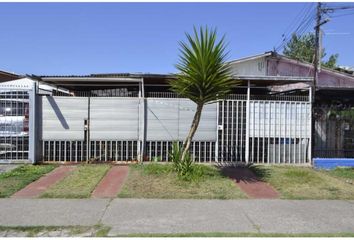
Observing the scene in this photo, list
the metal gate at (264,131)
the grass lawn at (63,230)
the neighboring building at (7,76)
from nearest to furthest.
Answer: the grass lawn at (63,230)
the metal gate at (264,131)
the neighboring building at (7,76)

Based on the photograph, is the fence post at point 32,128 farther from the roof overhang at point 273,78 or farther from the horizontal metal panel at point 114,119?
the roof overhang at point 273,78

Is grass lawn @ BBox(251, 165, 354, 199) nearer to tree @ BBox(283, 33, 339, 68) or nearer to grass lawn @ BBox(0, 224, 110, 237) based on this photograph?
grass lawn @ BBox(0, 224, 110, 237)

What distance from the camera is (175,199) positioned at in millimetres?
7801

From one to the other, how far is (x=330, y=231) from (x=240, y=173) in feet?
15.1

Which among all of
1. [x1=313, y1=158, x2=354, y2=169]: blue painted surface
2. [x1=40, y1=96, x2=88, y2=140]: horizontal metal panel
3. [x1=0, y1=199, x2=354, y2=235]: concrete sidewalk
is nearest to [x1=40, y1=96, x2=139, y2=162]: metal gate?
[x1=40, y1=96, x2=88, y2=140]: horizontal metal panel

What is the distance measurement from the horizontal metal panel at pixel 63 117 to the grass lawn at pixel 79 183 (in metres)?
1.23

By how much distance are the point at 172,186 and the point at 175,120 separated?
3379mm

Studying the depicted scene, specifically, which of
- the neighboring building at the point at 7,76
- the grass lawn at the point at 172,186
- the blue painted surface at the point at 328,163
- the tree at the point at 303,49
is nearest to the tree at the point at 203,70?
the grass lawn at the point at 172,186

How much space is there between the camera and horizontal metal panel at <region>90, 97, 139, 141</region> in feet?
37.8

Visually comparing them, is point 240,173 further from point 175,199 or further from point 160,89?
point 160,89

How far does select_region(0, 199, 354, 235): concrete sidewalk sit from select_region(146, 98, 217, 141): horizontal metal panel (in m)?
4.18

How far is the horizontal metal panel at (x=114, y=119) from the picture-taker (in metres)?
11.5

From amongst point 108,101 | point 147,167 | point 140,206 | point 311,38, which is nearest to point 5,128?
point 108,101

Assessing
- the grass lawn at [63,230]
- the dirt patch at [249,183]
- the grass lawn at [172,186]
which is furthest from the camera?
the dirt patch at [249,183]
